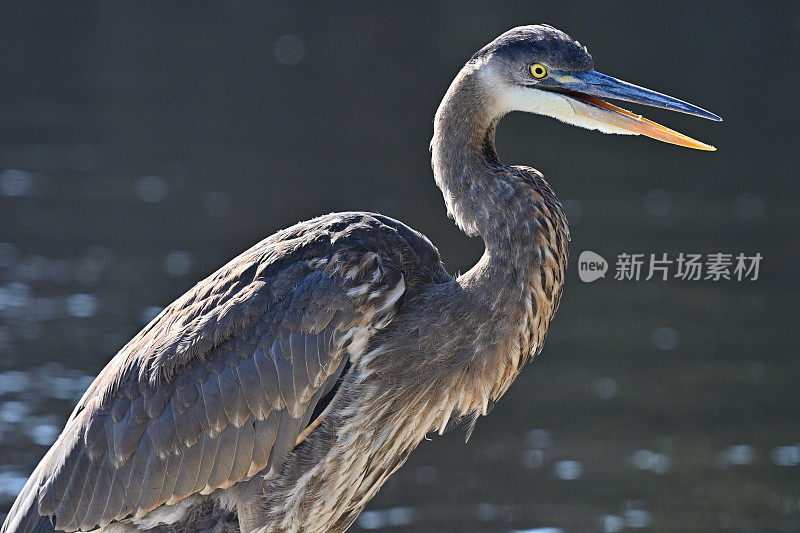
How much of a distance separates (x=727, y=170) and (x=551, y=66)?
40.9 feet

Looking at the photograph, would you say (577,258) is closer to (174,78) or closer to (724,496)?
(724,496)

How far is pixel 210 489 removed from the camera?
4.68 m

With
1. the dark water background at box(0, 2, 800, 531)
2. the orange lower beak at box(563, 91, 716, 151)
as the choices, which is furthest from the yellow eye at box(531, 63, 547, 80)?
the dark water background at box(0, 2, 800, 531)

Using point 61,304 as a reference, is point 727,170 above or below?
A: above

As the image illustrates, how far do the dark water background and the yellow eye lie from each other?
3744 mm

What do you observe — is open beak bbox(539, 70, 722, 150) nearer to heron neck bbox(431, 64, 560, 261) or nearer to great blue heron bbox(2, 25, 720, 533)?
great blue heron bbox(2, 25, 720, 533)

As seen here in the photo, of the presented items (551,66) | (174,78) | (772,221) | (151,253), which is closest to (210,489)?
(551,66)

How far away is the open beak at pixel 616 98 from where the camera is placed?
4.66 m

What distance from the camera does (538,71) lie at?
4.75 meters

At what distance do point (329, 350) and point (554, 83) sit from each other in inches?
52.8

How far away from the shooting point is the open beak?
15.3ft

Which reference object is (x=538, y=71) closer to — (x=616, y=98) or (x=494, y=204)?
(x=616, y=98)

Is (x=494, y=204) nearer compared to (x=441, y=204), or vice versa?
(x=494, y=204)

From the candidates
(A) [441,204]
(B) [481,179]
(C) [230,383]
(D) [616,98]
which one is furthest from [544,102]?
(A) [441,204]
